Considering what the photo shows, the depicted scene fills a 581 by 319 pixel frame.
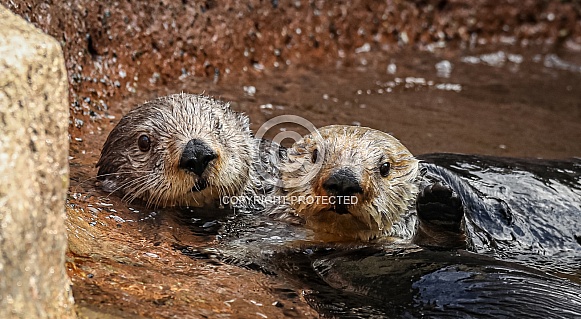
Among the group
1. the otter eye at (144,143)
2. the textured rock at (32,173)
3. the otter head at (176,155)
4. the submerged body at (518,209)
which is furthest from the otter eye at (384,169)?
the textured rock at (32,173)

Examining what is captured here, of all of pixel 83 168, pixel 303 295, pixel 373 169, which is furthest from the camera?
pixel 83 168

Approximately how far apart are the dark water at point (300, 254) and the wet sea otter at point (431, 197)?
0.05 m

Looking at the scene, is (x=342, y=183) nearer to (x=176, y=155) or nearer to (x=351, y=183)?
(x=351, y=183)

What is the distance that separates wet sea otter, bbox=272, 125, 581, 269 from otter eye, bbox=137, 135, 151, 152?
0.69 m

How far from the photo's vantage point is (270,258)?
3.55m

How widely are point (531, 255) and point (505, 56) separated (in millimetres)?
4257

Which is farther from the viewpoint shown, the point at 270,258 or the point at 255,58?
the point at 255,58

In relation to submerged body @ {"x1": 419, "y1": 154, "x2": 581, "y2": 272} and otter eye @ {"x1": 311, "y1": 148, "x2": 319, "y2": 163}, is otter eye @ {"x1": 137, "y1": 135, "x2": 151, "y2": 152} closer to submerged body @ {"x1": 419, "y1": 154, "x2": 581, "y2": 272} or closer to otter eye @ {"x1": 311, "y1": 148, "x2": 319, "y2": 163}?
otter eye @ {"x1": 311, "y1": 148, "x2": 319, "y2": 163}

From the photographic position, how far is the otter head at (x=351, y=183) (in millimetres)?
3576

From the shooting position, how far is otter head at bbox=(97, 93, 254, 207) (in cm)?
381

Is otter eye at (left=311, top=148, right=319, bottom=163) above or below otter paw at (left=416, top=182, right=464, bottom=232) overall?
above

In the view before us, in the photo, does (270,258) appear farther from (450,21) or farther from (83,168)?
(450,21)

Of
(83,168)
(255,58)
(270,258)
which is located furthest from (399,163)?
(255,58)

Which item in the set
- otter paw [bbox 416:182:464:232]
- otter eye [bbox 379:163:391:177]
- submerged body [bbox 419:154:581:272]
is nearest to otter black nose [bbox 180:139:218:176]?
otter eye [bbox 379:163:391:177]
